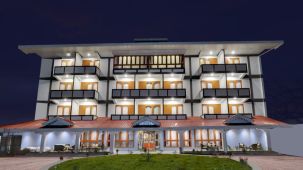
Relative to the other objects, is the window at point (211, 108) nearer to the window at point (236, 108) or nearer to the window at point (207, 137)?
Answer: the window at point (236, 108)

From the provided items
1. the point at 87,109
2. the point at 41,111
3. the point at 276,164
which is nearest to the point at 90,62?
the point at 87,109

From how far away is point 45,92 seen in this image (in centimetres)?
3884

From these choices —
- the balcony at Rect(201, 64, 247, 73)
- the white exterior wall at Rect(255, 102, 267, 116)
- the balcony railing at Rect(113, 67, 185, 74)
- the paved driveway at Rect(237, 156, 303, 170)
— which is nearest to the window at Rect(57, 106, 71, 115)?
the balcony railing at Rect(113, 67, 185, 74)

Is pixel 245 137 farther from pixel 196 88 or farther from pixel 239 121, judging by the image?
A: pixel 196 88

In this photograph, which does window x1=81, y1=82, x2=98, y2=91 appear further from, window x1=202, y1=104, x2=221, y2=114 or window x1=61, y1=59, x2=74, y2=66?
window x1=202, y1=104, x2=221, y2=114

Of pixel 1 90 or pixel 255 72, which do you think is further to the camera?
pixel 1 90

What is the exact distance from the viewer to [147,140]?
34031 millimetres

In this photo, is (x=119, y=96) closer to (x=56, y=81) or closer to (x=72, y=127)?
(x=72, y=127)

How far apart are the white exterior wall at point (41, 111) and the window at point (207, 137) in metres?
23.7

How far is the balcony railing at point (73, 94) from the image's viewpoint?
36250 mm

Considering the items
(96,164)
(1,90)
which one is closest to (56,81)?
(96,164)

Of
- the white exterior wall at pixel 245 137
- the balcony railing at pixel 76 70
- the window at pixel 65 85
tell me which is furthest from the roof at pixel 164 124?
the balcony railing at pixel 76 70

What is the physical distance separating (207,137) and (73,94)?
20.9 meters

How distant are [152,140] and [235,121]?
38.0 ft
